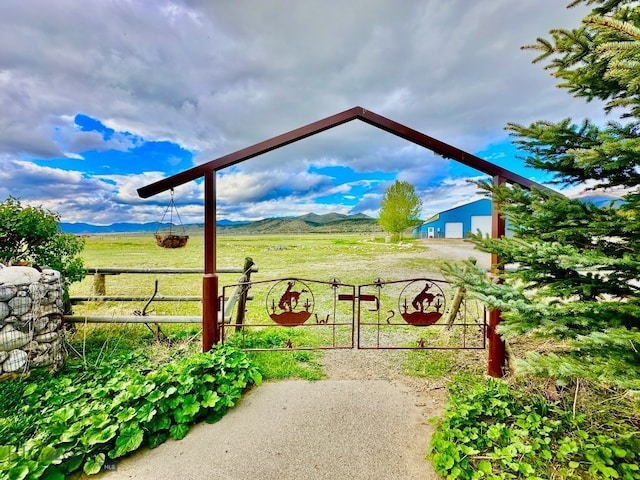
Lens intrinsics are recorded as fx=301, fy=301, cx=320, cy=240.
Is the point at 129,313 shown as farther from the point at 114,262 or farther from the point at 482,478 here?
the point at 482,478

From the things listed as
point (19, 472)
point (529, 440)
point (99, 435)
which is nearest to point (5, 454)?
point (19, 472)

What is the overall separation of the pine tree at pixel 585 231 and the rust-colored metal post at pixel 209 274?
252cm

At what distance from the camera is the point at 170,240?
3398 mm

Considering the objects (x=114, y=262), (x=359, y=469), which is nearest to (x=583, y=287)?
(x=359, y=469)

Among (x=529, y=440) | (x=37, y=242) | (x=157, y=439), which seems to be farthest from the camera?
(x=37, y=242)

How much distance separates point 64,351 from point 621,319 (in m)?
A: 5.42

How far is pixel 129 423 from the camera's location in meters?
2.24

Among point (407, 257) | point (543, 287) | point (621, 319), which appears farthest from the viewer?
point (407, 257)

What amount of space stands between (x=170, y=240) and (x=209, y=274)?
2.07 feet

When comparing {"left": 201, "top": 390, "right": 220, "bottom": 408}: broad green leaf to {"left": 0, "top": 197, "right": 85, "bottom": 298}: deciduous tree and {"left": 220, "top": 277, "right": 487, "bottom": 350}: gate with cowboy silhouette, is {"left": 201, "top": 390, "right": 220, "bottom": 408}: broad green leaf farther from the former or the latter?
{"left": 0, "top": 197, "right": 85, "bottom": 298}: deciduous tree

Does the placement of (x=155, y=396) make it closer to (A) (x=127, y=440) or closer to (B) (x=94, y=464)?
(A) (x=127, y=440)

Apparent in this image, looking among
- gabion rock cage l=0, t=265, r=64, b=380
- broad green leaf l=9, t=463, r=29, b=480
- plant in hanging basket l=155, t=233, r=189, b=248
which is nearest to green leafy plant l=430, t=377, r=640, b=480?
broad green leaf l=9, t=463, r=29, b=480

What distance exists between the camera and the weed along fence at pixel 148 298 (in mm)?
4051

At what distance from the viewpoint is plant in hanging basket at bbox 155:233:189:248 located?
3.38 meters
